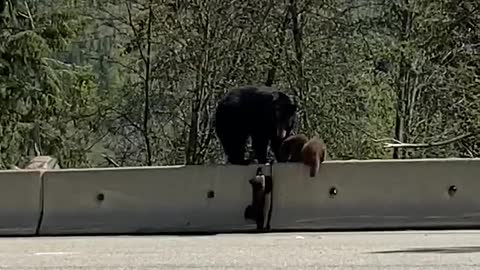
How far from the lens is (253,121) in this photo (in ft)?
42.8

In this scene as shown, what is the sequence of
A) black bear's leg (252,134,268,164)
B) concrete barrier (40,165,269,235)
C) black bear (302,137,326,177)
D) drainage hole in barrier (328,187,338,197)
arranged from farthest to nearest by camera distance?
black bear's leg (252,134,268,164) → concrete barrier (40,165,269,235) → drainage hole in barrier (328,187,338,197) → black bear (302,137,326,177)

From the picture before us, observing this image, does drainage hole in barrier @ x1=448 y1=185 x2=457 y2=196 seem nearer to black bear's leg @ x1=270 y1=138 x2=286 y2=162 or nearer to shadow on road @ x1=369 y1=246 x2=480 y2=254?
black bear's leg @ x1=270 y1=138 x2=286 y2=162

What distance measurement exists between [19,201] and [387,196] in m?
4.29

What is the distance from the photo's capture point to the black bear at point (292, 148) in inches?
489

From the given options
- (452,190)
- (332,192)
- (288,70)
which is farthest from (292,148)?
(288,70)

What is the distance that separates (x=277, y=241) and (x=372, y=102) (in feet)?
54.0

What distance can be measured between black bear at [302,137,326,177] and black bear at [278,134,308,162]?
1.00 feet

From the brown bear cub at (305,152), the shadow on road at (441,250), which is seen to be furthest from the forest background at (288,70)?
the shadow on road at (441,250)

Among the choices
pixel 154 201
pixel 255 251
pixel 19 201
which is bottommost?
pixel 19 201

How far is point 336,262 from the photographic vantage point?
838 cm

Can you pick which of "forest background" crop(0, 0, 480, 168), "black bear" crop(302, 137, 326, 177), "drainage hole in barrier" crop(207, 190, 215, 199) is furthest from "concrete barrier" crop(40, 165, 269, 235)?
"forest background" crop(0, 0, 480, 168)

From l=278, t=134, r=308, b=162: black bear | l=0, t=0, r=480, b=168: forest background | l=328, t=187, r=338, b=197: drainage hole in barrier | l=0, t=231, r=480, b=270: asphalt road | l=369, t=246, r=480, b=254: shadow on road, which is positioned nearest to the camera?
l=0, t=231, r=480, b=270: asphalt road

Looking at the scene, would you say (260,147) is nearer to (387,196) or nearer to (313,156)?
(313,156)

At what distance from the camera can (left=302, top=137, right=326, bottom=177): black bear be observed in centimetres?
1178
